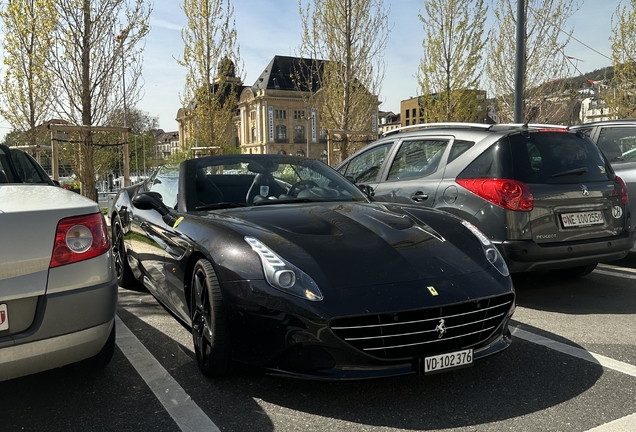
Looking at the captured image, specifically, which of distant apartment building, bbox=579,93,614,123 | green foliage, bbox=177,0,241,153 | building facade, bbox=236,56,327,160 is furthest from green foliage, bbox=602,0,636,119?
building facade, bbox=236,56,327,160

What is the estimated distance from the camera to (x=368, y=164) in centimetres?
685

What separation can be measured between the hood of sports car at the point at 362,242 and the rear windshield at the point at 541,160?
1.29 m

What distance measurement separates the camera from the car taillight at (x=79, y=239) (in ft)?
8.77

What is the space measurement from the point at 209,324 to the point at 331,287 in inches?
31.8

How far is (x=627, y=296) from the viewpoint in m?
5.15

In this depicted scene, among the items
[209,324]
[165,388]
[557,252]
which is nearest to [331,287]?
[209,324]

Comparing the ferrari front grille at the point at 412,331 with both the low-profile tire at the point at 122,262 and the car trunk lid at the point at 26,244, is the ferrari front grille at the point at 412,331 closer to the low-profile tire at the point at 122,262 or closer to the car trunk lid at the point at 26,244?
the car trunk lid at the point at 26,244

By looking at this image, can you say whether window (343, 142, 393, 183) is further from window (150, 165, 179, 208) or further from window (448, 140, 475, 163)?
window (150, 165, 179, 208)

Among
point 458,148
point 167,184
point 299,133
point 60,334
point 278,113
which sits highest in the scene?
point 278,113

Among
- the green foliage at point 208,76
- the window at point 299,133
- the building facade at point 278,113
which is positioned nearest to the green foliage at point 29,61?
the green foliage at point 208,76

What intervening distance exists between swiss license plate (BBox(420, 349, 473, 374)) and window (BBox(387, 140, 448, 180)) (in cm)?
300

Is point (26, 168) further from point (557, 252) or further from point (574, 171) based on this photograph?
point (574, 171)

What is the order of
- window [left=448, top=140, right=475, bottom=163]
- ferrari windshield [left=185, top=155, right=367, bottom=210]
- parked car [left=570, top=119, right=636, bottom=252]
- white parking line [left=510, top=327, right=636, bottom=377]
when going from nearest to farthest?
1. white parking line [left=510, top=327, right=636, bottom=377]
2. ferrari windshield [left=185, top=155, right=367, bottom=210]
3. window [left=448, top=140, right=475, bottom=163]
4. parked car [left=570, top=119, right=636, bottom=252]

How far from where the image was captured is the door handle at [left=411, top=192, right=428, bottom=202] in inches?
217
